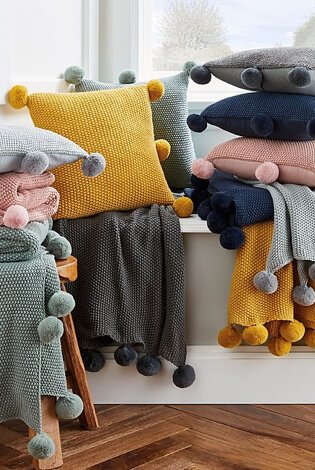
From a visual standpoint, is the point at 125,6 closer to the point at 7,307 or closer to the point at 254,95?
the point at 254,95

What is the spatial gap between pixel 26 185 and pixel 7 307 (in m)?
0.31

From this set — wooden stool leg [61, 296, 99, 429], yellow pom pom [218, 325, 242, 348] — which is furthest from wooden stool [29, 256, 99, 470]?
yellow pom pom [218, 325, 242, 348]

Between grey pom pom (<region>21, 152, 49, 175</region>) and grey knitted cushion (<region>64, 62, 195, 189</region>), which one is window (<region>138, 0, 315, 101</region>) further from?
grey pom pom (<region>21, 152, 49, 175</region>)

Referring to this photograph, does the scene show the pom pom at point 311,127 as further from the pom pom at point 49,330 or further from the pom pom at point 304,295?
the pom pom at point 49,330

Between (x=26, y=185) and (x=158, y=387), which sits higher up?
(x=26, y=185)

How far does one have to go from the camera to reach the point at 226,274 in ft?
8.43

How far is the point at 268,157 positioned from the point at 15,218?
2.72 ft

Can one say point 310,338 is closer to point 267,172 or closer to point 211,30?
point 267,172

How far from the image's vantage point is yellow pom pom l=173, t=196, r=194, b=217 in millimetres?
2645

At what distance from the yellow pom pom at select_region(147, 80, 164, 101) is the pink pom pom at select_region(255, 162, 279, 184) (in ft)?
1.50

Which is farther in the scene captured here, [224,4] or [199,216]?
[224,4]

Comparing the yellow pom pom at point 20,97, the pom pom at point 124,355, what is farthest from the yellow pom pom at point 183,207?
the yellow pom pom at point 20,97

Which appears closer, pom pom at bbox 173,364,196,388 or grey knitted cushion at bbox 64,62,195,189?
pom pom at bbox 173,364,196,388

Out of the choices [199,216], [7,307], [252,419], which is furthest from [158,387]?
[7,307]
